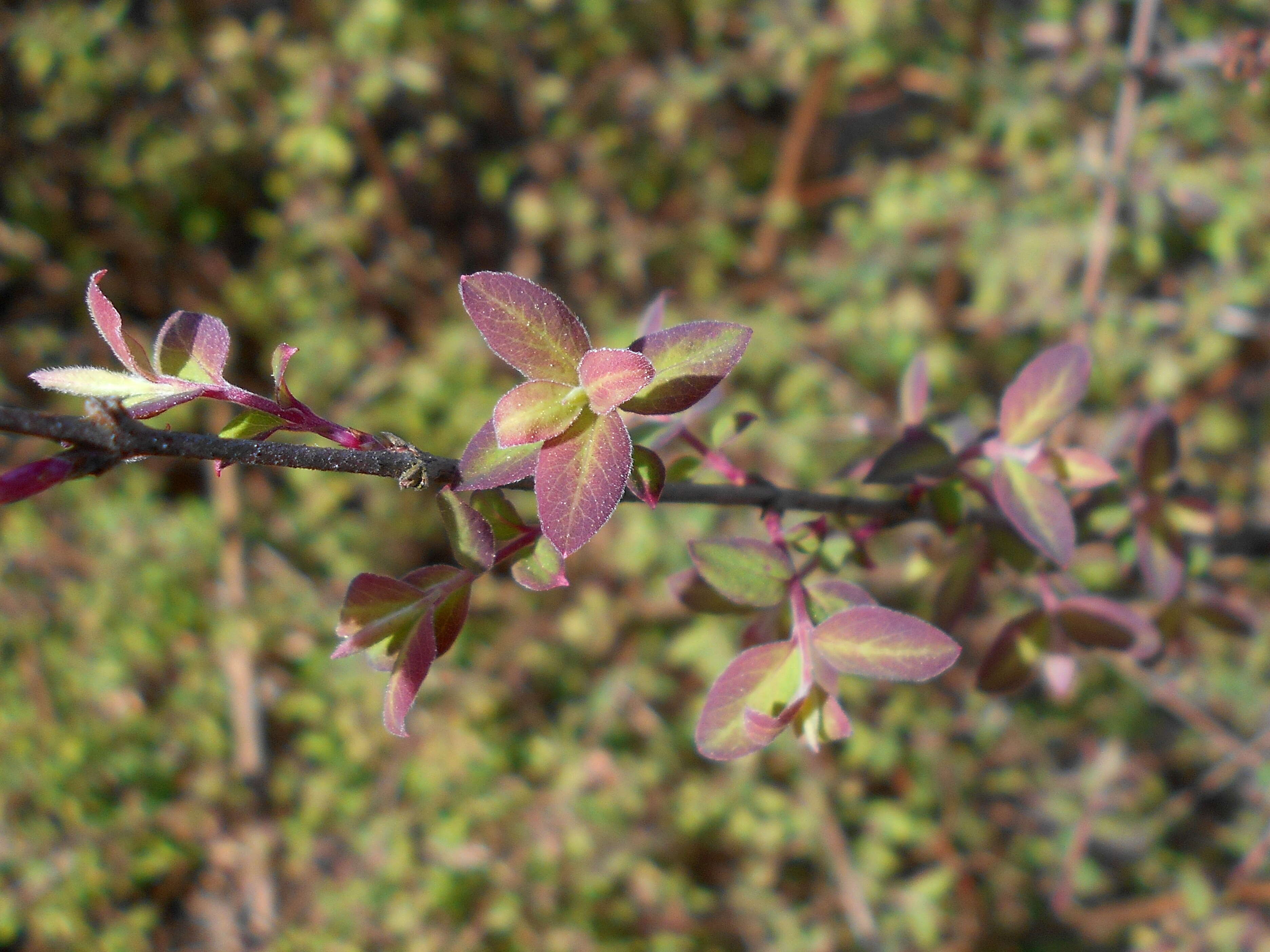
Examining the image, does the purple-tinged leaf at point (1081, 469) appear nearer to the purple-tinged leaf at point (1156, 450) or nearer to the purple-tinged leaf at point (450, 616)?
the purple-tinged leaf at point (1156, 450)

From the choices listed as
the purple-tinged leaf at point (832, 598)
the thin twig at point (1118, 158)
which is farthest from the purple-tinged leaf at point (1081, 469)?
the thin twig at point (1118, 158)

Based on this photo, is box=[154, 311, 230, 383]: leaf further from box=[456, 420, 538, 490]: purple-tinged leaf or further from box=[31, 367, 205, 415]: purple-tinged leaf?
box=[456, 420, 538, 490]: purple-tinged leaf

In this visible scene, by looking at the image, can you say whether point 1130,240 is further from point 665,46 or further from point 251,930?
point 251,930

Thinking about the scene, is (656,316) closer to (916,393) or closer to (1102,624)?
(916,393)

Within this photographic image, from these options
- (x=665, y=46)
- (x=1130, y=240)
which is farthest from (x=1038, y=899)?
(x=665, y=46)

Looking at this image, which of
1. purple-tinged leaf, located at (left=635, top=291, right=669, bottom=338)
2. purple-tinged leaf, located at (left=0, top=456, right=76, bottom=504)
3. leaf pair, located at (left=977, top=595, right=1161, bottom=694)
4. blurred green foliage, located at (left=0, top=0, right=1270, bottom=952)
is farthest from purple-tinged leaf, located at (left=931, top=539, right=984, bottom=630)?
blurred green foliage, located at (left=0, top=0, right=1270, bottom=952)

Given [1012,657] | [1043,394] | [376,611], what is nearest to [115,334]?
[376,611]
